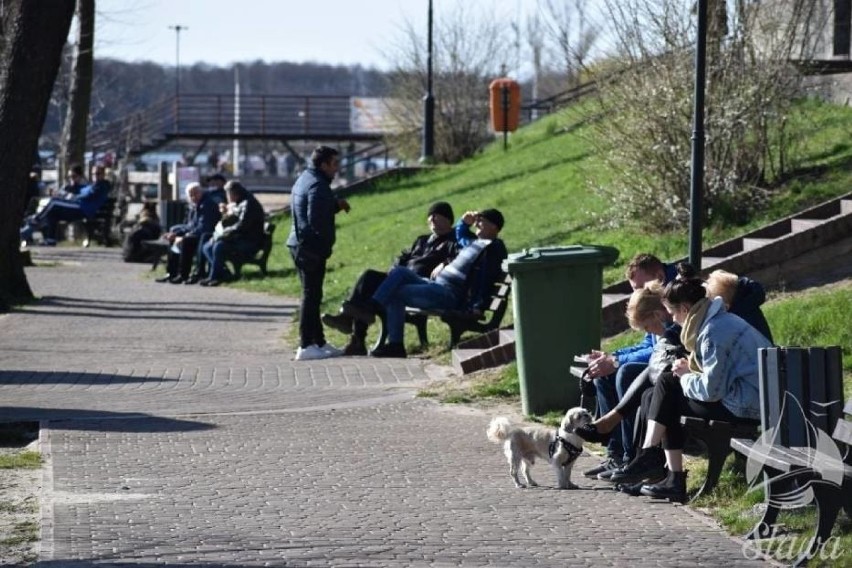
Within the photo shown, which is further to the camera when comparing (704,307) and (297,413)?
(297,413)

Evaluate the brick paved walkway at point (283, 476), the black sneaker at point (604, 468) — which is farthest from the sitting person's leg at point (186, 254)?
the black sneaker at point (604, 468)

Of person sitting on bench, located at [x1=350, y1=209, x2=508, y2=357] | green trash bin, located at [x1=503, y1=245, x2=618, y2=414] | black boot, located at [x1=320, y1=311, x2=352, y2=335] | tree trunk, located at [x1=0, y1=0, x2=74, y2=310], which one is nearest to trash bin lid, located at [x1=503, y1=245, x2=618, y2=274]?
green trash bin, located at [x1=503, y1=245, x2=618, y2=414]

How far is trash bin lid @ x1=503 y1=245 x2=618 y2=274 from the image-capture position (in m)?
11.3

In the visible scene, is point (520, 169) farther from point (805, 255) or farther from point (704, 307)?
point (704, 307)

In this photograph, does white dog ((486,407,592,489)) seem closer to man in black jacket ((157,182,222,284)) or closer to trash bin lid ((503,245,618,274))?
trash bin lid ((503,245,618,274))

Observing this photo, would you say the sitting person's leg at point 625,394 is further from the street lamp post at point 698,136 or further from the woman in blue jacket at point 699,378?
the street lamp post at point 698,136

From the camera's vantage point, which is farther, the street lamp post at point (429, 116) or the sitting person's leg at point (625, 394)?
the street lamp post at point (429, 116)

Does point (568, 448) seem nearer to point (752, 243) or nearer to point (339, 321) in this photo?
point (339, 321)

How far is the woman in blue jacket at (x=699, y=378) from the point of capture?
8.40 m

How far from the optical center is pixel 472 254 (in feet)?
47.9

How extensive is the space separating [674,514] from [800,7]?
10.7m

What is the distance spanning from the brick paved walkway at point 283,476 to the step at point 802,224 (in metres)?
3.81

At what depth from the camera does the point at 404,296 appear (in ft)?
48.2

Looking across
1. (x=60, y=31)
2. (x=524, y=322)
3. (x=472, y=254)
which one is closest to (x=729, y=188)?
(x=472, y=254)
